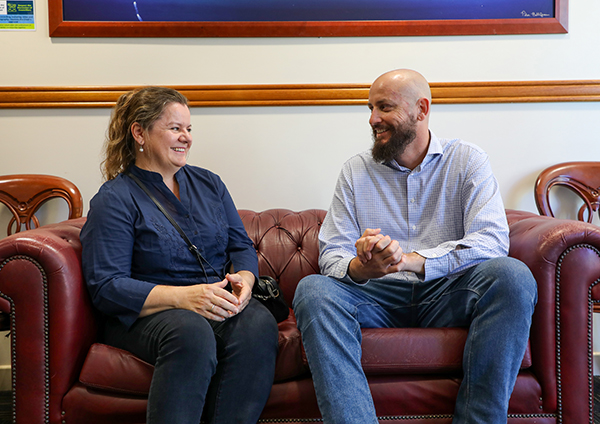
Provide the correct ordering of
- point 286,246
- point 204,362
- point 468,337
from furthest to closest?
point 286,246 < point 468,337 < point 204,362

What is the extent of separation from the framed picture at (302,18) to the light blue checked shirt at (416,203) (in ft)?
2.49

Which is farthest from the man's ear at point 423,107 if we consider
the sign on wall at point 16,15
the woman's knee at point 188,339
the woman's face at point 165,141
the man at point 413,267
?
the sign on wall at point 16,15

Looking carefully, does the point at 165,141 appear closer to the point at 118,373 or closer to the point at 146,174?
the point at 146,174

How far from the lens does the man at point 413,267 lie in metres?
1.25

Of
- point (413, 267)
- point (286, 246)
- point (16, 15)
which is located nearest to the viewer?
point (413, 267)

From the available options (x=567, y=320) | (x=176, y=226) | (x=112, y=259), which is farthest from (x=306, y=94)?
(x=567, y=320)

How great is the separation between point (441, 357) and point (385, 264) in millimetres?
310

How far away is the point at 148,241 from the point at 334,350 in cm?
67

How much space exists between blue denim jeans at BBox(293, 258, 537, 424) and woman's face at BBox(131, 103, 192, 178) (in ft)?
2.06

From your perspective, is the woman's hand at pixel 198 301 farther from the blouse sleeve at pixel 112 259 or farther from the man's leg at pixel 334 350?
the man's leg at pixel 334 350

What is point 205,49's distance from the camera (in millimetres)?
2148

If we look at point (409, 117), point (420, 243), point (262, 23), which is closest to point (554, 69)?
point (409, 117)

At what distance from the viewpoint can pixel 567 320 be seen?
136cm

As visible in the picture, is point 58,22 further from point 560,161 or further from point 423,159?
point 560,161
